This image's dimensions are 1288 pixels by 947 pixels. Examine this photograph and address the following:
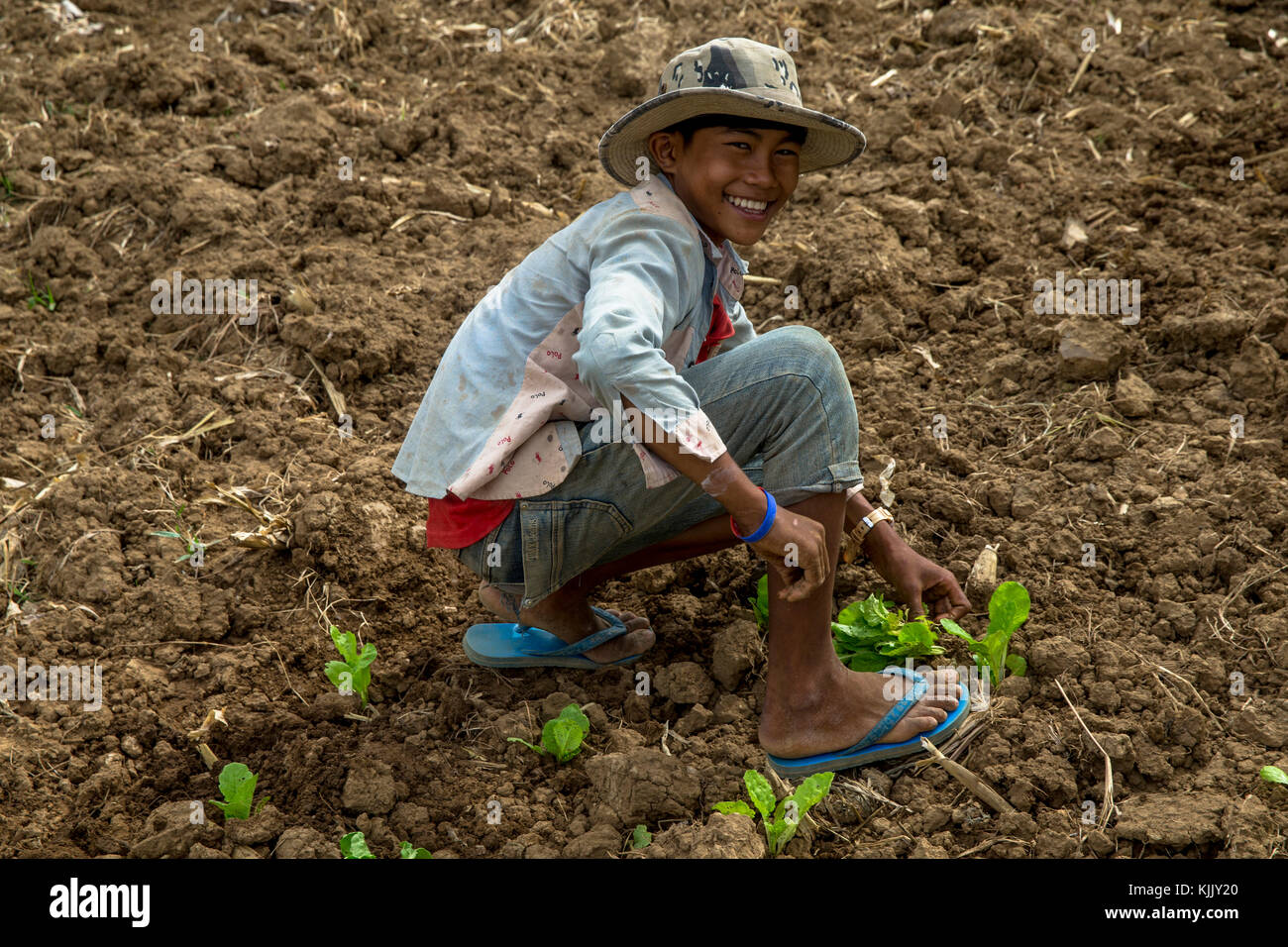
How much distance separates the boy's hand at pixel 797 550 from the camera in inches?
92.6

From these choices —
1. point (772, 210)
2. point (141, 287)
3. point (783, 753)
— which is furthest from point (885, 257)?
point (141, 287)

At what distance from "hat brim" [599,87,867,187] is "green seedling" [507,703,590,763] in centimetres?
130

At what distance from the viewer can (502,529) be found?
2.69 metres

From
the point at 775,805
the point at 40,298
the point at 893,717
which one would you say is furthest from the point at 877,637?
the point at 40,298

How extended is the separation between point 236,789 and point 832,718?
1.36 m

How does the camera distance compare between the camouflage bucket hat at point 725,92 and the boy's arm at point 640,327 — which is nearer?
the boy's arm at point 640,327

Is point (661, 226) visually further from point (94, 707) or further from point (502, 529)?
point (94, 707)

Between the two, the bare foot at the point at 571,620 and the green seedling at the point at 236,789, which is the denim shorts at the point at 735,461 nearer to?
the bare foot at the point at 571,620

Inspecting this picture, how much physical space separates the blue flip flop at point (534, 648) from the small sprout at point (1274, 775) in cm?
147

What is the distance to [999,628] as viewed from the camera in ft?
9.23

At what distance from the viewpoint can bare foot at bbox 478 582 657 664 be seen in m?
2.89
